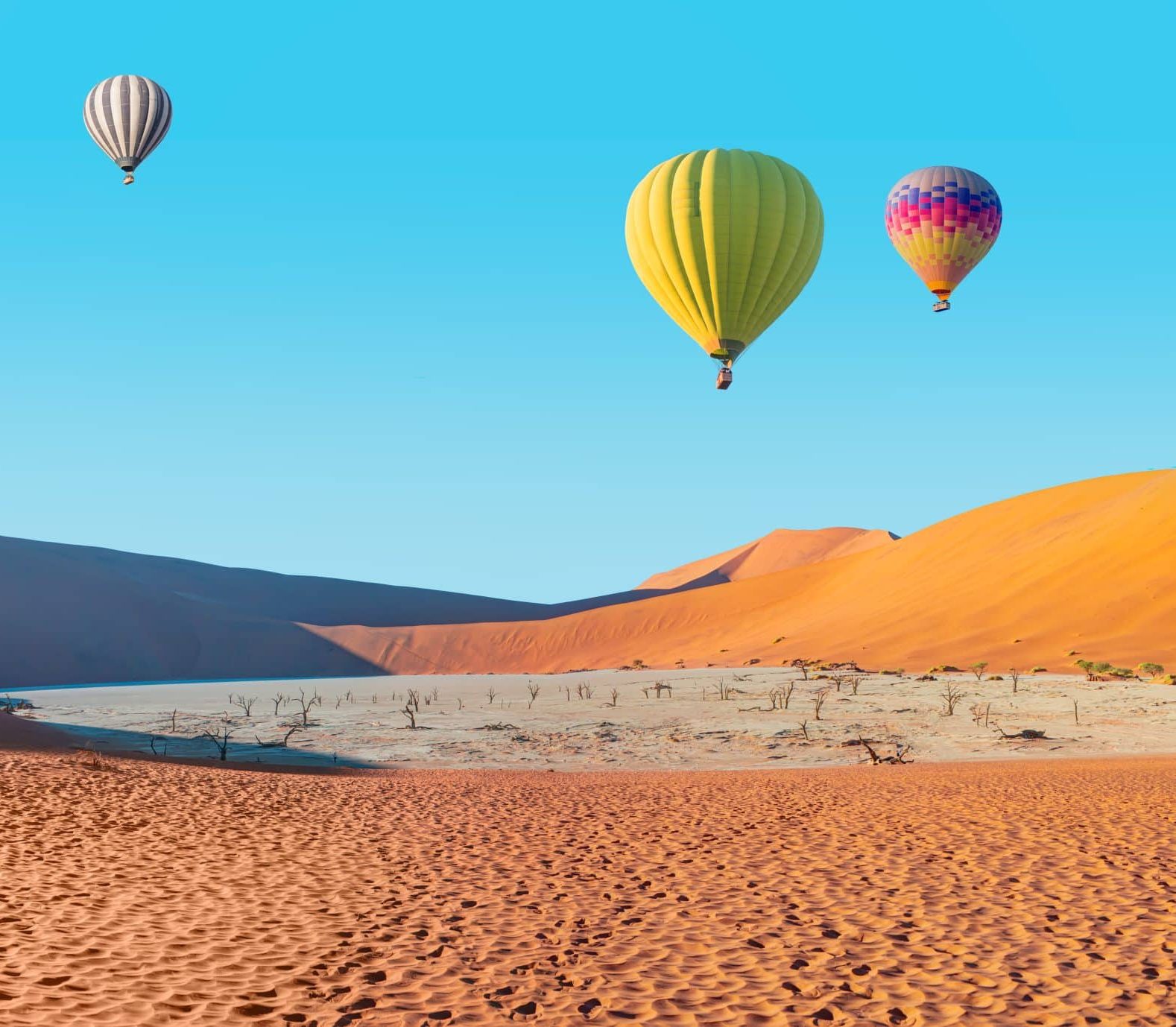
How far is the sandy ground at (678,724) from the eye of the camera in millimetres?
25953

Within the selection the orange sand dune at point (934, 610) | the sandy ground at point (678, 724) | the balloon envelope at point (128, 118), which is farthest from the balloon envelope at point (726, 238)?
the orange sand dune at point (934, 610)

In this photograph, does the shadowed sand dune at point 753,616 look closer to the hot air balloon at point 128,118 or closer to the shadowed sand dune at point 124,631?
the shadowed sand dune at point 124,631

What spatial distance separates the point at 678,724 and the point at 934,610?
3146 cm

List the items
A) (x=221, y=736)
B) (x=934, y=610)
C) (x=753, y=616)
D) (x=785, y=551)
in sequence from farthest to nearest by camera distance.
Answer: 1. (x=785, y=551)
2. (x=753, y=616)
3. (x=934, y=610)
4. (x=221, y=736)

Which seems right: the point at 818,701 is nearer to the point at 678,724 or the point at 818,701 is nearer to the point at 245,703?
the point at 678,724

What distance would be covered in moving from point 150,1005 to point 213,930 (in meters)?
1.90

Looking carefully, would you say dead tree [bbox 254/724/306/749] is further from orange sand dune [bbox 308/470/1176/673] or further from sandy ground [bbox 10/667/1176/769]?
orange sand dune [bbox 308/470/1176/673]

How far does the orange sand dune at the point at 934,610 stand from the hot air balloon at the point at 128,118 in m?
34.6

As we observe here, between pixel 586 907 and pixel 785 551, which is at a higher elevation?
pixel 785 551

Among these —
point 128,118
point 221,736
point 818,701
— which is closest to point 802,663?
point 818,701

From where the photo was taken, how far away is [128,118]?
4075cm

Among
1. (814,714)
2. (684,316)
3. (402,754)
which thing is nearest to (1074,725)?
(814,714)

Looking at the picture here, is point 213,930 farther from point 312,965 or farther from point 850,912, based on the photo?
point 850,912

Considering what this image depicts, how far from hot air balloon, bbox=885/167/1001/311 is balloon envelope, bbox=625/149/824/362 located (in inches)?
275
